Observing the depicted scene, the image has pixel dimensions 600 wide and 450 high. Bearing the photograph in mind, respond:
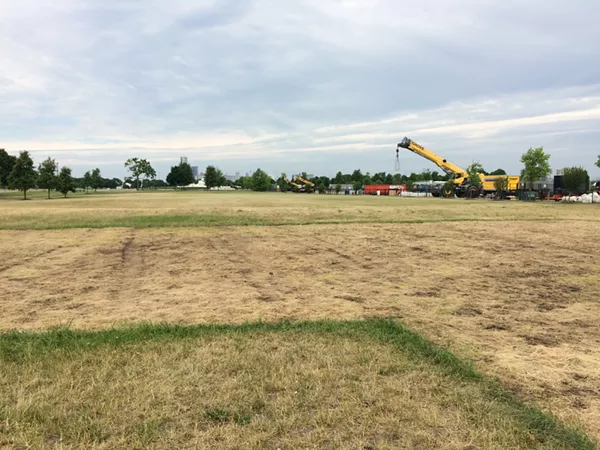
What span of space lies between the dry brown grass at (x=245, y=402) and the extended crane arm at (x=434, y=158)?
177ft

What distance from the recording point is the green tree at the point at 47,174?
60031 millimetres

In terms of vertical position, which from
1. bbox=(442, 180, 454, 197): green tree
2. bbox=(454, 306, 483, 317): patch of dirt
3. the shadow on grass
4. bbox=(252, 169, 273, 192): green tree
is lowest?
bbox=(454, 306, 483, 317): patch of dirt

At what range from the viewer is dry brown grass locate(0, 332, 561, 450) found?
10.3 ft

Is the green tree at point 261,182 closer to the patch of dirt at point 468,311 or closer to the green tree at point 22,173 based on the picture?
the green tree at point 22,173

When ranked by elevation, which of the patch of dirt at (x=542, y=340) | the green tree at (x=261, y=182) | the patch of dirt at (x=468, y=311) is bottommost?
the patch of dirt at (x=542, y=340)

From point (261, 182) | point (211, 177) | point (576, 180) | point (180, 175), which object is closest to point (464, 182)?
point (576, 180)

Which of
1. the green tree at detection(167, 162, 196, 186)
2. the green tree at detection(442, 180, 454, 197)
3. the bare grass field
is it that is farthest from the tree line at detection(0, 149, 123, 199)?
the green tree at detection(167, 162, 196, 186)

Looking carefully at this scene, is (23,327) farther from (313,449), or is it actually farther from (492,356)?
(492,356)

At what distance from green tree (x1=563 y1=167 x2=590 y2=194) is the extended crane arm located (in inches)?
506


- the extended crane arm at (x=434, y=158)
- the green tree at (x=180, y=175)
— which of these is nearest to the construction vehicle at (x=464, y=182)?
the extended crane arm at (x=434, y=158)

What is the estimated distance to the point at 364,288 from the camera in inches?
326

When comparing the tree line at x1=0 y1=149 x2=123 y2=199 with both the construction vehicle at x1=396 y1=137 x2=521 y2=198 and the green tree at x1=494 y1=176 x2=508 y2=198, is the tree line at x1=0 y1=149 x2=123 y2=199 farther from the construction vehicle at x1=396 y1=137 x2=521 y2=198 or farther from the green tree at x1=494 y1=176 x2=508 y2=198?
the green tree at x1=494 y1=176 x2=508 y2=198

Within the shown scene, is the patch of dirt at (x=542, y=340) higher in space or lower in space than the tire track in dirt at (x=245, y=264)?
lower

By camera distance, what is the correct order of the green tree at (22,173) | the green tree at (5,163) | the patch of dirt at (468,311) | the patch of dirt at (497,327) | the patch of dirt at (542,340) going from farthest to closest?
the green tree at (5,163) → the green tree at (22,173) → the patch of dirt at (468,311) → the patch of dirt at (497,327) → the patch of dirt at (542,340)
